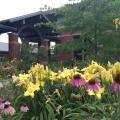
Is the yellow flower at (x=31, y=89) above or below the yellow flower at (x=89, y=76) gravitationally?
below

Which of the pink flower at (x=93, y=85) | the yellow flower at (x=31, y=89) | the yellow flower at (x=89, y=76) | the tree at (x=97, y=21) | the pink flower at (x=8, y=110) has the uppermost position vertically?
the tree at (x=97, y=21)

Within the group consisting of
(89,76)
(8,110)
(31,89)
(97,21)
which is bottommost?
(8,110)

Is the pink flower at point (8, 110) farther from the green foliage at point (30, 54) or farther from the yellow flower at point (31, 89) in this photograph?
the green foliage at point (30, 54)

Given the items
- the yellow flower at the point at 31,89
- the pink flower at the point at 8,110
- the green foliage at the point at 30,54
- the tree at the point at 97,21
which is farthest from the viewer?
the green foliage at the point at 30,54

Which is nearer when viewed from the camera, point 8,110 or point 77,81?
point 8,110

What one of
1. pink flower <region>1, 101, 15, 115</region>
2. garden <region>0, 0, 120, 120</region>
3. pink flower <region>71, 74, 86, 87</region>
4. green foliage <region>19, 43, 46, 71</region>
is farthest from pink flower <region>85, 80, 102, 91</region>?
green foliage <region>19, 43, 46, 71</region>

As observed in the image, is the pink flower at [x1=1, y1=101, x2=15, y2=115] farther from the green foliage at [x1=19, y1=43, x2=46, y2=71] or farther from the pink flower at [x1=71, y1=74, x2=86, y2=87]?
the green foliage at [x1=19, y1=43, x2=46, y2=71]

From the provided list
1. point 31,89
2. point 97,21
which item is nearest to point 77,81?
point 31,89

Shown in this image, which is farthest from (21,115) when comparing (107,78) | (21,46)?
(21,46)

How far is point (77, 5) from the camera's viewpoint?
2080cm

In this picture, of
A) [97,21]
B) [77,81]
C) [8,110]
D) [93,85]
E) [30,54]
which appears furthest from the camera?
[30,54]

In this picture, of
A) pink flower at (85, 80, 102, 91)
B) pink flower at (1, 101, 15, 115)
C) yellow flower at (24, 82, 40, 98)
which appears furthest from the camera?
yellow flower at (24, 82, 40, 98)

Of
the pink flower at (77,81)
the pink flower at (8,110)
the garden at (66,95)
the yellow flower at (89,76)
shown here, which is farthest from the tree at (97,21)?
the pink flower at (8,110)

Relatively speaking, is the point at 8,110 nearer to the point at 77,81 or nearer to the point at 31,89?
the point at 31,89
